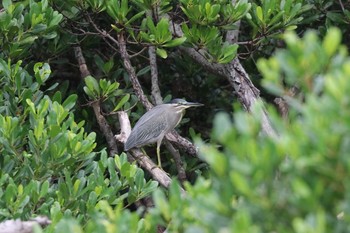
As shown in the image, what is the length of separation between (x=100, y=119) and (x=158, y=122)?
26.8 inches

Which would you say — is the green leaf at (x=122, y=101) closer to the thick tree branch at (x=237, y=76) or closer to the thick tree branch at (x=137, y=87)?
the thick tree branch at (x=137, y=87)

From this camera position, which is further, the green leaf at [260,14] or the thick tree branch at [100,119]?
the thick tree branch at [100,119]

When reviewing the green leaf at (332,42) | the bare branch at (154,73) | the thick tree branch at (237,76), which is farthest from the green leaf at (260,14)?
the green leaf at (332,42)

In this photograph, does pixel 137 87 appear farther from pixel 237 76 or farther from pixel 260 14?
pixel 260 14

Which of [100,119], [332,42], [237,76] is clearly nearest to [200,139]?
[237,76]

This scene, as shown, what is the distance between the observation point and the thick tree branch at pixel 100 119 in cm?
524

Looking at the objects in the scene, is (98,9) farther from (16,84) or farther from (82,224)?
(82,224)

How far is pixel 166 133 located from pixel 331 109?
12.8 ft

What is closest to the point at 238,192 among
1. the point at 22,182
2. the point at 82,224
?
the point at 82,224

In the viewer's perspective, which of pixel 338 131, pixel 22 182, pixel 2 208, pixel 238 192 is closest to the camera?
pixel 338 131

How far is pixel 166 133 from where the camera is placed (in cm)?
564

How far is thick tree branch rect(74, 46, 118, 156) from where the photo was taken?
5242 millimetres

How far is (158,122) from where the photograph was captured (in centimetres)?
583

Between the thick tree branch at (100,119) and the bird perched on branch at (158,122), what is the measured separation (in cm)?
15
